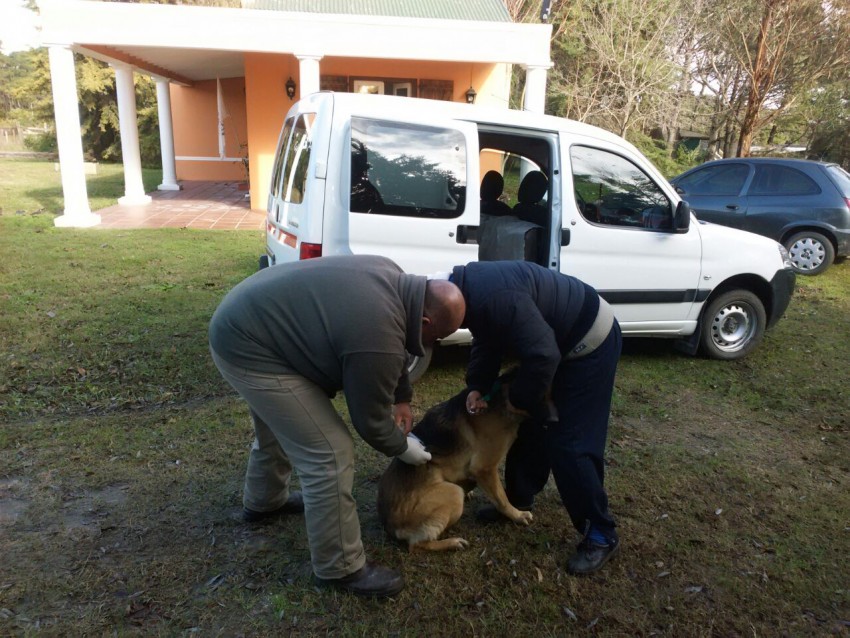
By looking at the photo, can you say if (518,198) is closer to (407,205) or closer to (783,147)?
(407,205)

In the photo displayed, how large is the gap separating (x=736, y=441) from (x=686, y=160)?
2109 centimetres

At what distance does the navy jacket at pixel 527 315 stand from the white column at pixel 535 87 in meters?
9.22

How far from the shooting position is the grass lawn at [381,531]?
2.60 metres

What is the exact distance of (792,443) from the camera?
13.9ft

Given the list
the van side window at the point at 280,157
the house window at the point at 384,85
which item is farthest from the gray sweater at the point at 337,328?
the house window at the point at 384,85

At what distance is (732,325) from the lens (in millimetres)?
5730

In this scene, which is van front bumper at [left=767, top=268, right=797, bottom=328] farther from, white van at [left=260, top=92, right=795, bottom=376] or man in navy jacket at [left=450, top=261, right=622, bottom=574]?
man in navy jacket at [left=450, top=261, right=622, bottom=574]

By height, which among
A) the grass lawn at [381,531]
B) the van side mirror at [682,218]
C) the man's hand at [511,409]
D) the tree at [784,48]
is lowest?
the grass lawn at [381,531]

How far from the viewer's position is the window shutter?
1348 centimetres

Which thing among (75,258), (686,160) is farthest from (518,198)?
(686,160)

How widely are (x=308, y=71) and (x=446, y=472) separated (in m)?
9.82

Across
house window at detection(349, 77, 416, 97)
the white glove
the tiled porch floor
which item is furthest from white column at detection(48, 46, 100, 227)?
the white glove

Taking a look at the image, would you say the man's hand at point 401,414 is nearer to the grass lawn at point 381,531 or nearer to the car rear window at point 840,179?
the grass lawn at point 381,531

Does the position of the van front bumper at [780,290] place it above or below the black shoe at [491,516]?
above
